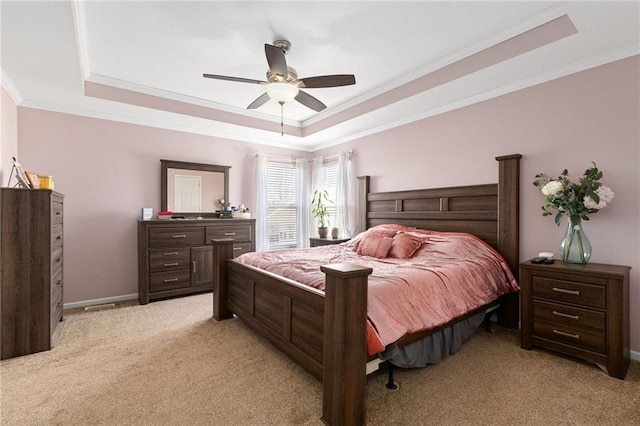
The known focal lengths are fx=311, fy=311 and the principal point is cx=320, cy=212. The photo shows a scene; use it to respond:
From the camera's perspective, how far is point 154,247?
13.5 ft

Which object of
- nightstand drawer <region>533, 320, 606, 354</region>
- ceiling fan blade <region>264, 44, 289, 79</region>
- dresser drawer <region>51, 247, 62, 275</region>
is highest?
ceiling fan blade <region>264, 44, 289, 79</region>

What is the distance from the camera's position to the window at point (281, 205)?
5723mm

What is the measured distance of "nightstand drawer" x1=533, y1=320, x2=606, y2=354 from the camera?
2336mm

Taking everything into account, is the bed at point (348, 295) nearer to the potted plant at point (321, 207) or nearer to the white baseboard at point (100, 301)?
the potted plant at point (321, 207)

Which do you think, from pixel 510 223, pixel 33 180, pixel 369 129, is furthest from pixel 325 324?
pixel 369 129

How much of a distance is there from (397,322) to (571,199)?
1.91 m

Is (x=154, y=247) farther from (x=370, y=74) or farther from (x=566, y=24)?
(x=566, y=24)

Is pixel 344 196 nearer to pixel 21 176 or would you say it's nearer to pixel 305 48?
pixel 305 48

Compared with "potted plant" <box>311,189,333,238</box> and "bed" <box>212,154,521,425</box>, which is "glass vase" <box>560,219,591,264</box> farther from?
"potted plant" <box>311,189,333,238</box>

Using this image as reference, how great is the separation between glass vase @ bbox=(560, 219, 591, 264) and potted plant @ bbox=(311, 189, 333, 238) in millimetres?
3281

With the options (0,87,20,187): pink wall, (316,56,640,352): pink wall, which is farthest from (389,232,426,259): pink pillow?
(0,87,20,187): pink wall

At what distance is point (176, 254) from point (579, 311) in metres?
4.39

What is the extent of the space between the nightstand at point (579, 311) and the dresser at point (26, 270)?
4169 mm

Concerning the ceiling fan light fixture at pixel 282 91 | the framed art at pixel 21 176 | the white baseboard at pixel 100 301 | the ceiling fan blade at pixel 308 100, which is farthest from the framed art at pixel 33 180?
the ceiling fan blade at pixel 308 100
